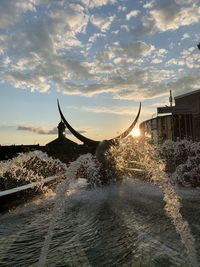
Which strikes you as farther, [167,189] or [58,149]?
[58,149]

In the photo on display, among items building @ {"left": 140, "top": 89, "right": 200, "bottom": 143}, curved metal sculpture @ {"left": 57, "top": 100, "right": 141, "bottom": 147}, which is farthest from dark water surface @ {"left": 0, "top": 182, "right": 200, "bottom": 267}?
building @ {"left": 140, "top": 89, "right": 200, "bottom": 143}

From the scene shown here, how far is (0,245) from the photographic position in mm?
5223

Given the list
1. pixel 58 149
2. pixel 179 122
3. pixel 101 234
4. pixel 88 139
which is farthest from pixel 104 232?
pixel 58 149

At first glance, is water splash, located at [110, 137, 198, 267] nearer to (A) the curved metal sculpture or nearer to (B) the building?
(A) the curved metal sculpture

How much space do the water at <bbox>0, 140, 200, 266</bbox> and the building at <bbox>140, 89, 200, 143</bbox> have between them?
28.4m

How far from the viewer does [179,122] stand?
37.9 metres

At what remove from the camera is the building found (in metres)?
37.4

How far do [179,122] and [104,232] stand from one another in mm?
33214

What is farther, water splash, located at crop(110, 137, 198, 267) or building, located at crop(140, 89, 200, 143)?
building, located at crop(140, 89, 200, 143)

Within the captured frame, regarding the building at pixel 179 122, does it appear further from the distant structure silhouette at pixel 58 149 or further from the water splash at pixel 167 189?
the water splash at pixel 167 189

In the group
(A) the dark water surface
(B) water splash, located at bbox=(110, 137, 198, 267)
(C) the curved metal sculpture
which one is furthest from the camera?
(C) the curved metal sculpture

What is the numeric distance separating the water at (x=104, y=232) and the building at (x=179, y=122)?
2837cm

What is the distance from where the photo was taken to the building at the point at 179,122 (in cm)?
3745

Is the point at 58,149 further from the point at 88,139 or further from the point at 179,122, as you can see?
the point at 88,139
